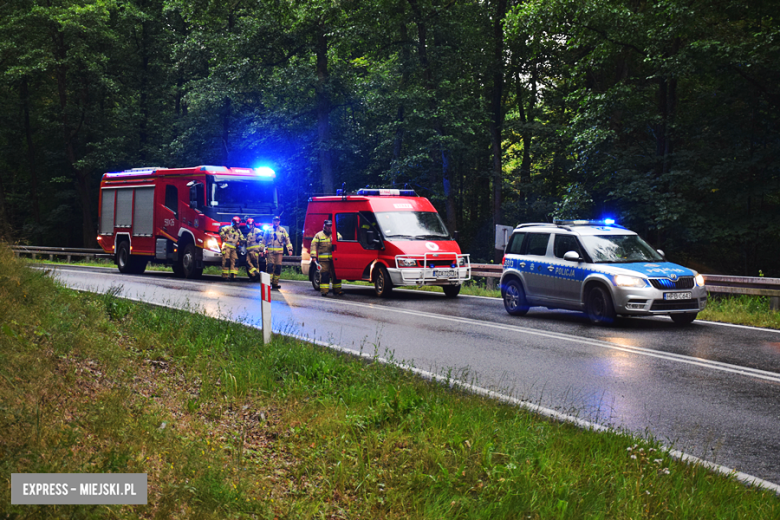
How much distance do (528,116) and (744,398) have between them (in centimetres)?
3095

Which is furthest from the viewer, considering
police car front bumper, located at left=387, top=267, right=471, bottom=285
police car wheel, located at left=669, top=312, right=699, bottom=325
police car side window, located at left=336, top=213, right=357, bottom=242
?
police car side window, located at left=336, top=213, right=357, bottom=242

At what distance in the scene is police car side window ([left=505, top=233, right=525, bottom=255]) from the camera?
13.8m

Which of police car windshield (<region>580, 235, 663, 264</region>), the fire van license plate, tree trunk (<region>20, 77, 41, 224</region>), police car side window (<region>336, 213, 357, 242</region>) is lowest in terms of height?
the fire van license plate

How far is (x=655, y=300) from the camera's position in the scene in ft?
36.4

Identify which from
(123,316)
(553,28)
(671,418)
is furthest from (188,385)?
(553,28)

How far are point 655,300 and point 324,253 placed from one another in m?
8.26

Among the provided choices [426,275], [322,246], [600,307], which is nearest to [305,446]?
[600,307]

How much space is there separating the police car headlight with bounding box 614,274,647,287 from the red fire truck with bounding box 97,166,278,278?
40.8 ft

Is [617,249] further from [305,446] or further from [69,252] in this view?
[69,252]

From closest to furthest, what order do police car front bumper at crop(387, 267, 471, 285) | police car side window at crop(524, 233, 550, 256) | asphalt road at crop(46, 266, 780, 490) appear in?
asphalt road at crop(46, 266, 780, 490), police car side window at crop(524, 233, 550, 256), police car front bumper at crop(387, 267, 471, 285)

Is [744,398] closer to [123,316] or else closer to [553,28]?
[123,316]

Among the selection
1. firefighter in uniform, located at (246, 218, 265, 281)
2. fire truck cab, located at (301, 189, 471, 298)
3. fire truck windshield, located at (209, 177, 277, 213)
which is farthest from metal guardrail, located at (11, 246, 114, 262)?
fire truck cab, located at (301, 189, 471, 298)

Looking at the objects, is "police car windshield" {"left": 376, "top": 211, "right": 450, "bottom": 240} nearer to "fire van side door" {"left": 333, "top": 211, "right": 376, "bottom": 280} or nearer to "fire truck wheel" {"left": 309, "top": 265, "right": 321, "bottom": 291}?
"fire van side door" {"left": 333, "top": 211, "right": 376, "bottom": 280}

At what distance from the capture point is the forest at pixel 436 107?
20.0m
